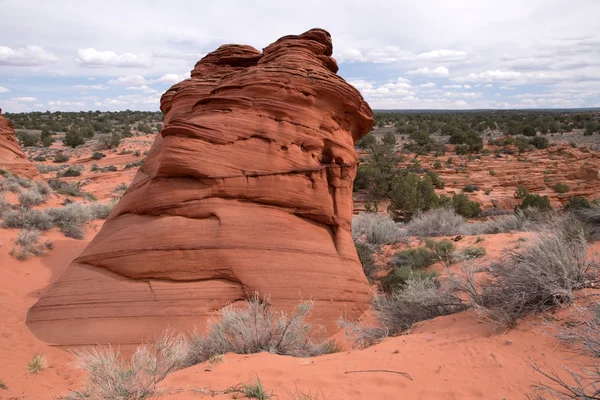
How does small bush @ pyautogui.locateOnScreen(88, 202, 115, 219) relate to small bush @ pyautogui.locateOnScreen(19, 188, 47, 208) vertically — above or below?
below

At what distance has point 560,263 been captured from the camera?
484cm

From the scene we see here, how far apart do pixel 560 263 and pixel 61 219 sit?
12552mm

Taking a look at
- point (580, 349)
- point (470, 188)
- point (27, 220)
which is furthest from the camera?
point (470, 188)

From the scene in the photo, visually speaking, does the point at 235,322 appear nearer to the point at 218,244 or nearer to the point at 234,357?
the point at 234,357

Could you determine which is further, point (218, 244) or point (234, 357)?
point (218, 244)

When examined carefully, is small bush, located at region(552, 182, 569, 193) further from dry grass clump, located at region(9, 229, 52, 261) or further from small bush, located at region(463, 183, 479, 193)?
dry grass clump, located at region(9, 229, 52, 261)

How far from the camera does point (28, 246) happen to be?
907 cm

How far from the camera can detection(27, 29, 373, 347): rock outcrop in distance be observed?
5703 mm

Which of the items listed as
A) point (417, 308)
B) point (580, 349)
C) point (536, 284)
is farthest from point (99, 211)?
Answer: point (580, 349)

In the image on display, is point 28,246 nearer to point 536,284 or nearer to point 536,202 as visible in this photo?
point 536,284

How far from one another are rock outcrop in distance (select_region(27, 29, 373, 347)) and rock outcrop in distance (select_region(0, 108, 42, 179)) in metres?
12.6

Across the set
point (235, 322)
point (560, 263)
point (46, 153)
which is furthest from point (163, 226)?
point (46, 153)

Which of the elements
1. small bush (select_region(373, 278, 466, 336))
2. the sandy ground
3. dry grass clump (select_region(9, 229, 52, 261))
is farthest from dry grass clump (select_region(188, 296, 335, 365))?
dry grass clump (select_region(9, 229, 52, 261))

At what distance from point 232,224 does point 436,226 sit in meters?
9.02
